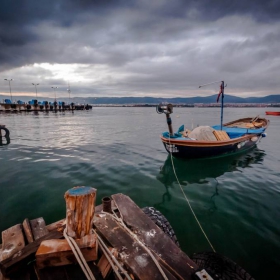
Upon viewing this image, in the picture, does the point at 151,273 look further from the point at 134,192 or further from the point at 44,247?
the point at 134,192

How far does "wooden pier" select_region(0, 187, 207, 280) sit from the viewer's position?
91.6 inches

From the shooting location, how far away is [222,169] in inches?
420

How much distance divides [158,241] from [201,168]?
8.55m

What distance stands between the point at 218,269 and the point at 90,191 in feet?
8.99

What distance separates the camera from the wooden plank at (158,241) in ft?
8.10

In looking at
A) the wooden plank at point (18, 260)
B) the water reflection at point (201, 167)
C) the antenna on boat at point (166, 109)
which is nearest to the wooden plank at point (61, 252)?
the wooden plank at point (18, 260)

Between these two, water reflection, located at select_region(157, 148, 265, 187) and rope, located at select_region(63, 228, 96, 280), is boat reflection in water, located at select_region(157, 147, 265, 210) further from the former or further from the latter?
rope, located at select_region(63, 228, 96, 280)

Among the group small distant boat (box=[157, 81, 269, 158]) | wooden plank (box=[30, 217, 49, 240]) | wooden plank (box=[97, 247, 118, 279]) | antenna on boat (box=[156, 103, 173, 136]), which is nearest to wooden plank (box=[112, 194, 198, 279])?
wooden plank (box=[97, 247, 118, 279])

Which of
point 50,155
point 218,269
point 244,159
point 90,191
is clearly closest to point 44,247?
Answer: point 90,191

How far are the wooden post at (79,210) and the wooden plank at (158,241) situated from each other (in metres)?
1.01

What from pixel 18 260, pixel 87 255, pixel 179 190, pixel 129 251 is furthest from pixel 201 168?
pixel 18 260

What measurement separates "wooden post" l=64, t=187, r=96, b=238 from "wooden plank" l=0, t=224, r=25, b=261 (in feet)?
3.22

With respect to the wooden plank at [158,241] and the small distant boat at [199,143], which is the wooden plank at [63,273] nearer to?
the wooden plank at [158,241]

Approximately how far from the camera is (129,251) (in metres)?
2.64
